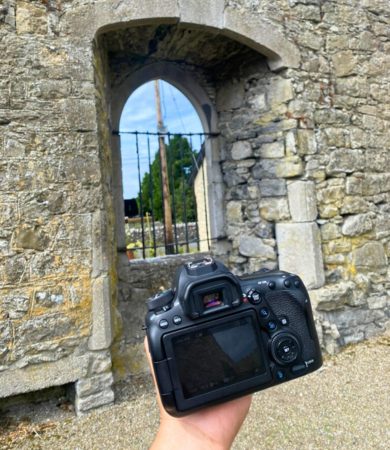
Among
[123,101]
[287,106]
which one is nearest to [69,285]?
[123,101]

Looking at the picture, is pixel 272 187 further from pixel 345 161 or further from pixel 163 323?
pixel 163 323

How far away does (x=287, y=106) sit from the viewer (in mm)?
3158

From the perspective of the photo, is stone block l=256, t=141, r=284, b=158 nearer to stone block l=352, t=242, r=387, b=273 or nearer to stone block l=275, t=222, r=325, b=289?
stone block l=275, t=222, r=325, b=289

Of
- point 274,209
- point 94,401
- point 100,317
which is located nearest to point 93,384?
point 94,401

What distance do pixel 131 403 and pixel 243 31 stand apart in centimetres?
282

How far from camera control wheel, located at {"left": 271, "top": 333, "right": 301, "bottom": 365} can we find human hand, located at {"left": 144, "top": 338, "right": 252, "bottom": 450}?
12cm

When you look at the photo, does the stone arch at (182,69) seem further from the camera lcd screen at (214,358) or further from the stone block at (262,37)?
the camera lcd screen at (214,358)

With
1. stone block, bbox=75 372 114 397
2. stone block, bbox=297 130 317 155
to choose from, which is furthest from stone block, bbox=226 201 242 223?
stone block, bbox=75 372 114 397

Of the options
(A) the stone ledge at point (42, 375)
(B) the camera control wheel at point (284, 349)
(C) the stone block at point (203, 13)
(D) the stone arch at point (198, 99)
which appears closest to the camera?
(B) the camera control wheel at point (284, 349)

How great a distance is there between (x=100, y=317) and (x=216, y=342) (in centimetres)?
172

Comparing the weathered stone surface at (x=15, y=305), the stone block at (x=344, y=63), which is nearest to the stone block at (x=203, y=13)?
the stone block at (x=344, y=63)

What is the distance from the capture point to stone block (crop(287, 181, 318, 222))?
3.08 m

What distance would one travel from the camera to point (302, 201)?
3.08m

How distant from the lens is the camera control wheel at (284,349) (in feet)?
2.70
